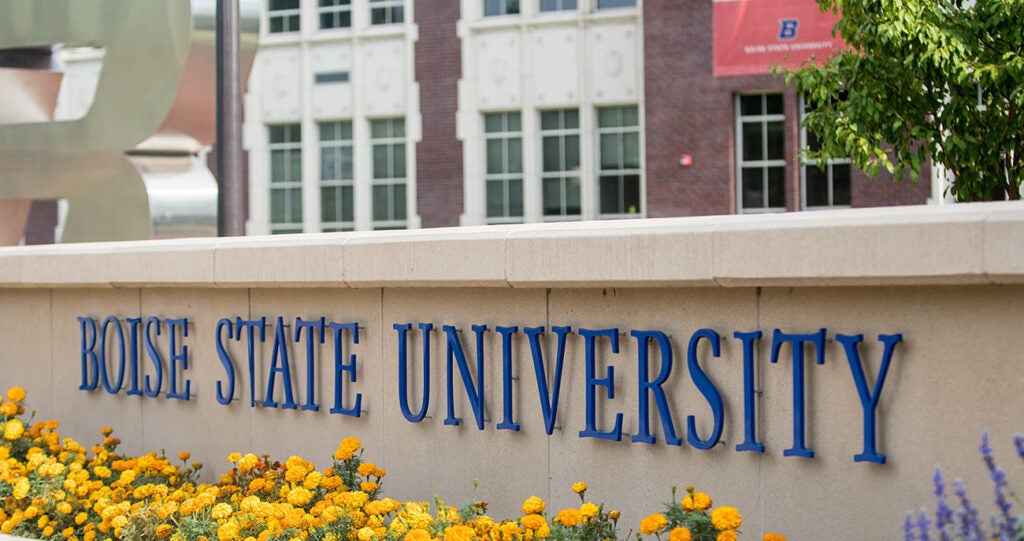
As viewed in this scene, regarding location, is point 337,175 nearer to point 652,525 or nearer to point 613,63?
point 613,63

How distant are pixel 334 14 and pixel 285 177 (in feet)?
14.1

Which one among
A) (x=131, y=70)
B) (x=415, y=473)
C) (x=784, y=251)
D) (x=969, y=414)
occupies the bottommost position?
(x=415, y=473)

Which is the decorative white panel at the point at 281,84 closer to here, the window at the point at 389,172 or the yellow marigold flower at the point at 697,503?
the window at the point at 389,172

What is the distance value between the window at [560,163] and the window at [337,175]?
17.0 feet

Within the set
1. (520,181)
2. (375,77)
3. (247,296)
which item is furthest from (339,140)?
(247,296)

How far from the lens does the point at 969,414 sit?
4773 mm

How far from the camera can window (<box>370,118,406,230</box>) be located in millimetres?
31047

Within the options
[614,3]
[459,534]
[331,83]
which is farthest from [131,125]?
[331,83]

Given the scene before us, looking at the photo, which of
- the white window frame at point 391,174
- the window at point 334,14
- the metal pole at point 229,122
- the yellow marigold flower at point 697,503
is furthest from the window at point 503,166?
the yellow marigold flower at point 697,503

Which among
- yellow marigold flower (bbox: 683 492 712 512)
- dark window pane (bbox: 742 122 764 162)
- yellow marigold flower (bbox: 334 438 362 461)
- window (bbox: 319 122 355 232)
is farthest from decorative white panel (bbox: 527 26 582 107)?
yellow marigold flower (bbox: 683 492 712 512)

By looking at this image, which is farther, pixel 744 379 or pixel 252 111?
pixel 252 111

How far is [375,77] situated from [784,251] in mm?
26805

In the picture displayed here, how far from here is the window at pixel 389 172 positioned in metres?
31.0

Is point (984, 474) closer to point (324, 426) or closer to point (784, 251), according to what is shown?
point (784, 251)
